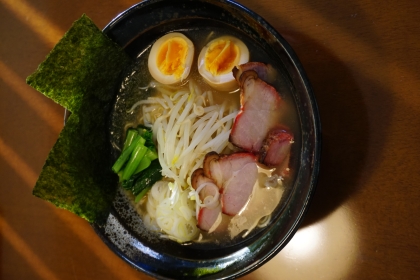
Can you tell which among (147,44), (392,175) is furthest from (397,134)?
(147,44)

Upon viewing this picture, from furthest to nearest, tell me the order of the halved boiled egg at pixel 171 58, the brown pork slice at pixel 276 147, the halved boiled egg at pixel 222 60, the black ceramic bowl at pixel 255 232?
the halved boiled egg at pixel 171 58 < the halved boiled egg at pixel 222 60 < the brown pork slice at pixel 276 147 < the black ceramic bowl at pixel 255 232

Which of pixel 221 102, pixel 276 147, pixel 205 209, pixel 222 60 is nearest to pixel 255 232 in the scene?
pixel 205 209

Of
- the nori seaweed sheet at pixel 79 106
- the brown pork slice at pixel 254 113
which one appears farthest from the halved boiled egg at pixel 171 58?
the brown pork slice at pixel 254 113

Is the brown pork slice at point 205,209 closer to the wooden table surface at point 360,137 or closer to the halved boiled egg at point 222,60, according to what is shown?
the wooden table surface at point 360,137

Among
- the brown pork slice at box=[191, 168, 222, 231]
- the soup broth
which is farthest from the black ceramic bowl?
the brown pork slice at box=[191, 168, 222, 231]

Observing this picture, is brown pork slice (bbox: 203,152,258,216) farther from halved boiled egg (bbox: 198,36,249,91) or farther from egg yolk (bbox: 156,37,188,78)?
egg yolk (bbox: 156,37,188,78)

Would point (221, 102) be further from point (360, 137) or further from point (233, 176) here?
point (360, 137)
